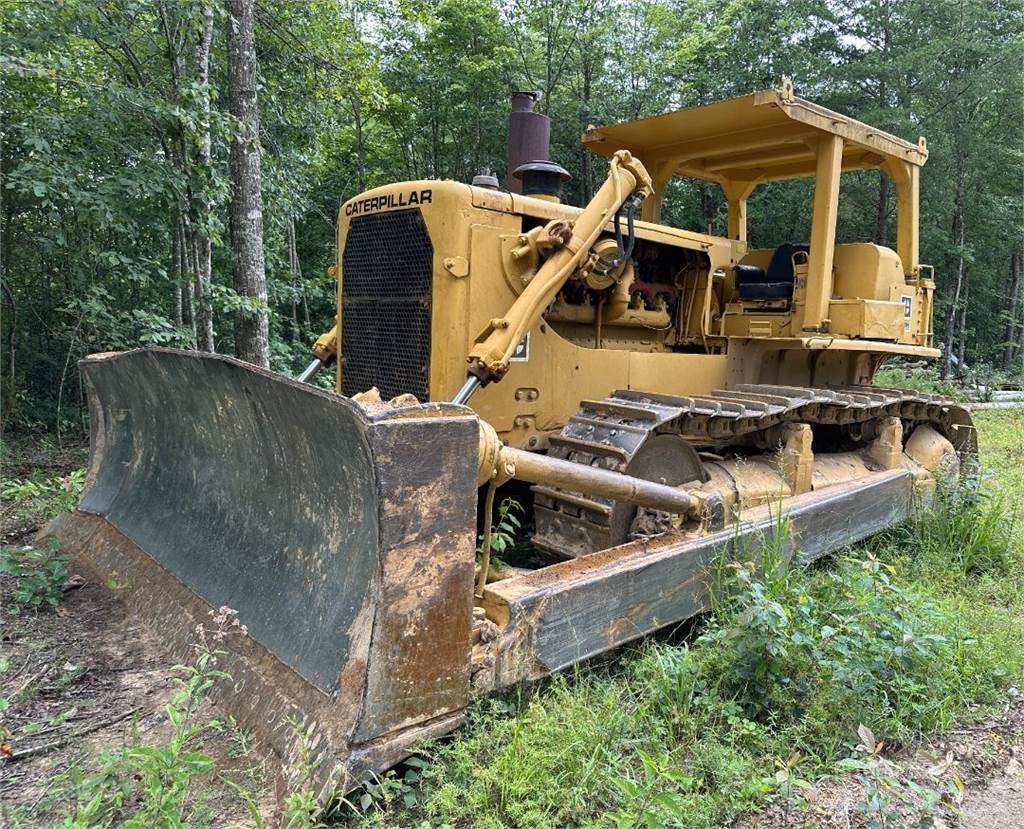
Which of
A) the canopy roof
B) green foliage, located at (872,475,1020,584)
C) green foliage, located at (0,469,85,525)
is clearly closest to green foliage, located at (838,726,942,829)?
green foliage, located at (872,475,1020,584)

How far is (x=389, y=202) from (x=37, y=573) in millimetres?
2438

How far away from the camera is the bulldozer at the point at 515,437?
2195mm

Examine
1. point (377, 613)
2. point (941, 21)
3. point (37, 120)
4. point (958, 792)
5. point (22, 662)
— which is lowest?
point (958, 792)

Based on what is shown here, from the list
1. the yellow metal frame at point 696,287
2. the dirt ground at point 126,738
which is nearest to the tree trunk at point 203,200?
the yellow metal frame at point 696,287

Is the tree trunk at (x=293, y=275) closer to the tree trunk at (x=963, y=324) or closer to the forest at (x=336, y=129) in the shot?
the forest at (x=336, y=129)

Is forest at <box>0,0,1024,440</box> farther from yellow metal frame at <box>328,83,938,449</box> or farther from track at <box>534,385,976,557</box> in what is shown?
track at <box>534,385,976,557</box>

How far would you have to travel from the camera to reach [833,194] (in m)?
4.70

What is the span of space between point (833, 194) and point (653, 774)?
3.92 m

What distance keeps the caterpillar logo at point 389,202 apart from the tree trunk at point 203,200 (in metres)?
2.95

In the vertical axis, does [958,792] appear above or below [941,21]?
below

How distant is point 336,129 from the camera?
10516mm

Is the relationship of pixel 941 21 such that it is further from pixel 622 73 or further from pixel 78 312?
pixel 78 312

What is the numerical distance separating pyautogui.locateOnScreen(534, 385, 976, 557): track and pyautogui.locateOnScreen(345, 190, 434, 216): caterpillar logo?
4.41 feet

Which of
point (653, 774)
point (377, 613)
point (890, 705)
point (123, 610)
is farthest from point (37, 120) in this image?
point (890, 705)
